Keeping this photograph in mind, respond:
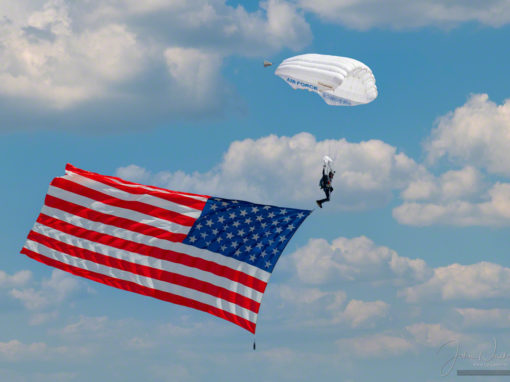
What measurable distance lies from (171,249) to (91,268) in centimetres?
339

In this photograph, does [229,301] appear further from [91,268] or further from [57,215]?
[57,215]

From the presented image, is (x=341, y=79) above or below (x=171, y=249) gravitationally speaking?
above

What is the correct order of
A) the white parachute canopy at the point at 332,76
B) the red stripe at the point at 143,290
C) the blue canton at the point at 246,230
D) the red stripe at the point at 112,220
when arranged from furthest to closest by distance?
the white parachute canopy at the point at 332,76 → the red stripe at the point at 112,220 → the blue canton at the point at 246,230 → the red stripe at the point at 143,290

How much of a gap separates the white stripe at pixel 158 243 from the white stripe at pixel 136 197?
137 centimetres

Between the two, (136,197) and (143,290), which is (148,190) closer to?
(136,197)

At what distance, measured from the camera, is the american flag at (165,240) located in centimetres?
3206

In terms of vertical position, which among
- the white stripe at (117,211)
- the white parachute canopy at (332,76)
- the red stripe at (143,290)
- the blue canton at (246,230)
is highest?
the white parachute canopy at (332,76)

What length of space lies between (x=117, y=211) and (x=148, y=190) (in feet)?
5.13

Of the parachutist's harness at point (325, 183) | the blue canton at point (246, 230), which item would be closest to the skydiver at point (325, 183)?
the parachutist's harness at point (325, 183)

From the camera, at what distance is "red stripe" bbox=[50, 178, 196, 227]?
1308 inches

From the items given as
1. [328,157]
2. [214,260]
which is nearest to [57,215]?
[214,260]

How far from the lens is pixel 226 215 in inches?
1298

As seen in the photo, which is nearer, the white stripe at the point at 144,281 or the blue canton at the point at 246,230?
the white stripe at the point at 144,281

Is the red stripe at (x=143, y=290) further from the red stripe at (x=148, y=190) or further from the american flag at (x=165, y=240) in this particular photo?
the red stripe at (x=148, y=190)
